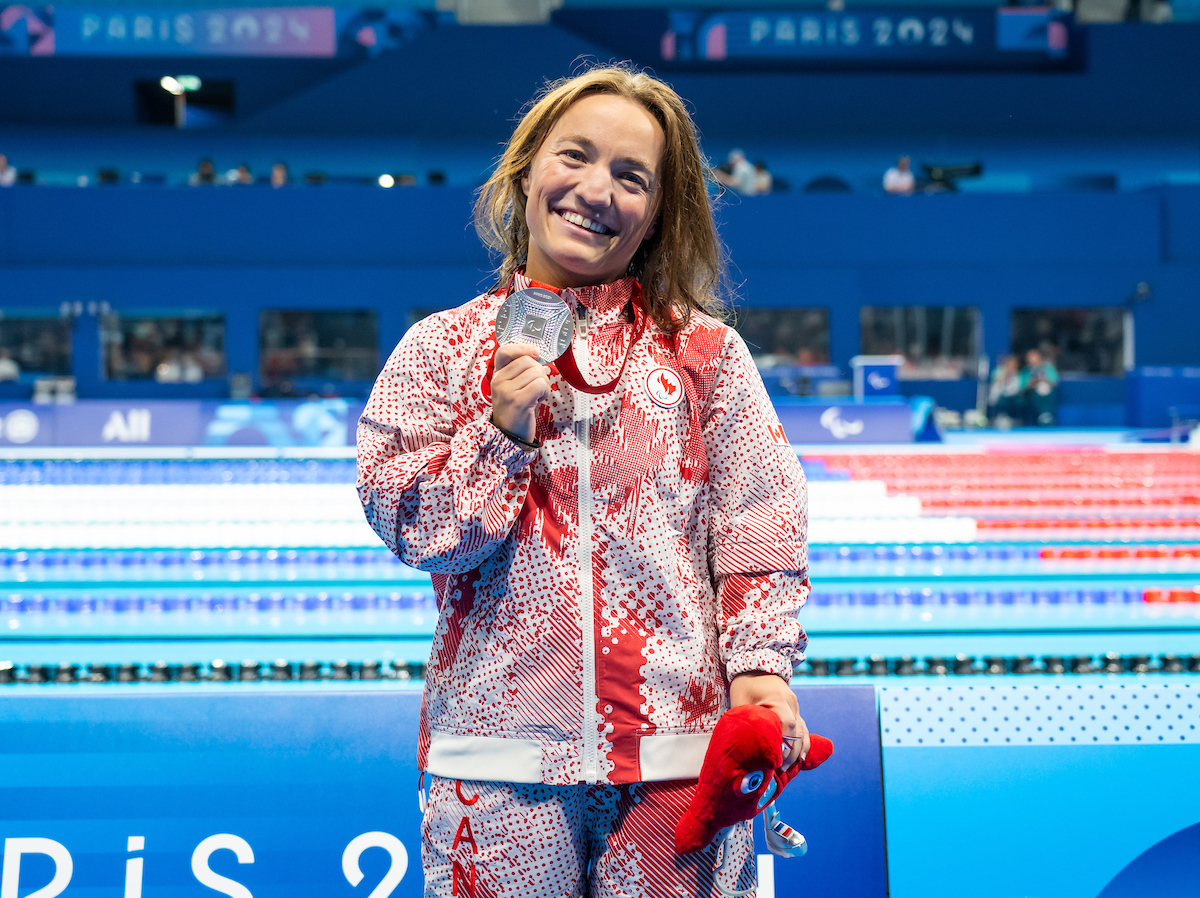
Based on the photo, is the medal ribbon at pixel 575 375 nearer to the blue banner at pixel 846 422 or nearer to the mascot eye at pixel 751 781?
the mascot eye at pixel 751 781

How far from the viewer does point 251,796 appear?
164 centimetres

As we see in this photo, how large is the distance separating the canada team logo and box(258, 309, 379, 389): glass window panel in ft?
39.8

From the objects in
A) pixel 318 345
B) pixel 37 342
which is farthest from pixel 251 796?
pixel 37 342

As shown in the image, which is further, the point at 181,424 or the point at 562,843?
the point at 181,424

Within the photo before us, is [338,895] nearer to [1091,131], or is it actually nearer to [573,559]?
[573,559]

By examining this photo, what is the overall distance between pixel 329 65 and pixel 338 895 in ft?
47.0

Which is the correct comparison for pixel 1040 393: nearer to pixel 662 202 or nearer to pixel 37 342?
pixel 662 202

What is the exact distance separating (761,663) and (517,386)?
0.36m

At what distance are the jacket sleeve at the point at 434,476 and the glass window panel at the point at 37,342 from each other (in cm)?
1370

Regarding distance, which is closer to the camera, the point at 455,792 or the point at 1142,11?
the point at 455,792

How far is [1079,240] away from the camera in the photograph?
506 inches

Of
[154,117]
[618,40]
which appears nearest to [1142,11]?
[618,40]

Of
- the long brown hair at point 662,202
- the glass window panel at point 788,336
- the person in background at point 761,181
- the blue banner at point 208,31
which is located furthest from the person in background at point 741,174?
the long brown hair at point 662,202

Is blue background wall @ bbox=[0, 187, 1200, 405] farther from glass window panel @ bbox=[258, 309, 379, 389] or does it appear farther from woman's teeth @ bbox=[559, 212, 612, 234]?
woman's teeth @ bbox=[559, 212, 612, 234]
